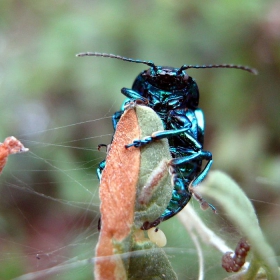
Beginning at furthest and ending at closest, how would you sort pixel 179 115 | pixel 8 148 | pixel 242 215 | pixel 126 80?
pixel 126 80 < pixel 179 115 < pixel 8 148 < pixel 242 215

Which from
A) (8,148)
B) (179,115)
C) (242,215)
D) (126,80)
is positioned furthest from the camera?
(126,80)

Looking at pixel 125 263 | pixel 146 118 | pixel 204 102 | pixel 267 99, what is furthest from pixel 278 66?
pixel 125 263

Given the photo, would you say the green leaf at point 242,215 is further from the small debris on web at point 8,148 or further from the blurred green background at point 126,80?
the blurred green background at point 126,80

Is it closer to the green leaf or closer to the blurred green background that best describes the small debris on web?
the green leaf

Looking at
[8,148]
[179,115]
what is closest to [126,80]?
[179,115]

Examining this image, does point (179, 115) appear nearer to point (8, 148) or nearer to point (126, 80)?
point (8, 148)

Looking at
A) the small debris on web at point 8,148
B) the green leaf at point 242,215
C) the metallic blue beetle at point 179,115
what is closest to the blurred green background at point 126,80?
the metallic blue beetle at point 179,115

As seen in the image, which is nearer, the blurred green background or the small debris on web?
the small debris on web

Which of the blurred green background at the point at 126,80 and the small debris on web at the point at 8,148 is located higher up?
the small debris on web at the point at 8,148

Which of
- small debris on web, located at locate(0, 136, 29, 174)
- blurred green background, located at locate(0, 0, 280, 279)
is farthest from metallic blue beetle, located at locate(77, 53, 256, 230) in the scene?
blurred green background, located at locate(0, 0, 280, 279)

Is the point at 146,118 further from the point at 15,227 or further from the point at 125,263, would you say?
the point at 15,227
